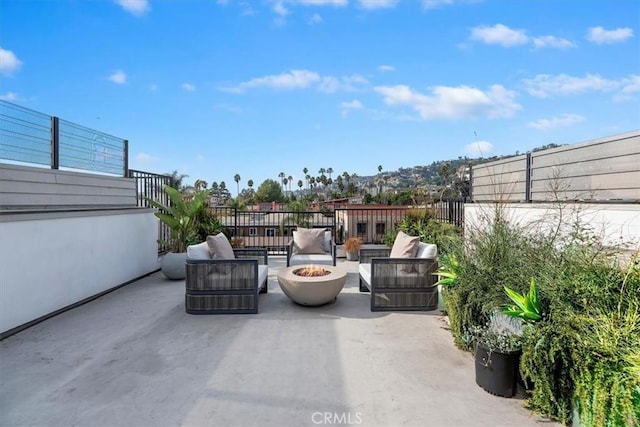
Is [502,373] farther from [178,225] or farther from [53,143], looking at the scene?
[53,143]

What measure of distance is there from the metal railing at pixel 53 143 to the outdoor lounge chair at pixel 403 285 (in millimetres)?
4563

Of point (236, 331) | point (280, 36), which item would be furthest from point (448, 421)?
point (280, 36)

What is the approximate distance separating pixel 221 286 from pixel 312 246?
8.02 feet

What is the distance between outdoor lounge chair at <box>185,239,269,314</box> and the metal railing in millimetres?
2356

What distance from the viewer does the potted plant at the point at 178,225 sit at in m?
6.09

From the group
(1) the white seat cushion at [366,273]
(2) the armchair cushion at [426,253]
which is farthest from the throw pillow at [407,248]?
(1) the white seat cushion at [366,273]

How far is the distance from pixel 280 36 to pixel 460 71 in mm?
4638

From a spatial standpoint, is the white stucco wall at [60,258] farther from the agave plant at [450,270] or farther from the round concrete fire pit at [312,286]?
the agave plant at [450,270]

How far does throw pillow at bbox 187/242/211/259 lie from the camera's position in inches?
175

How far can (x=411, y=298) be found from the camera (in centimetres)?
437

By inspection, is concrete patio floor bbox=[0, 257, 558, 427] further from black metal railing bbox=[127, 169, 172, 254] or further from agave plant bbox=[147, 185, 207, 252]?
black metal railing bbox=[127, 169, 172, 254]

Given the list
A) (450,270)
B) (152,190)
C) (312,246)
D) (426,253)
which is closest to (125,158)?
(152,190)

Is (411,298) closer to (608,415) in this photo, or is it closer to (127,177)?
(608,415)

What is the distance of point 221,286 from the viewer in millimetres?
4238
